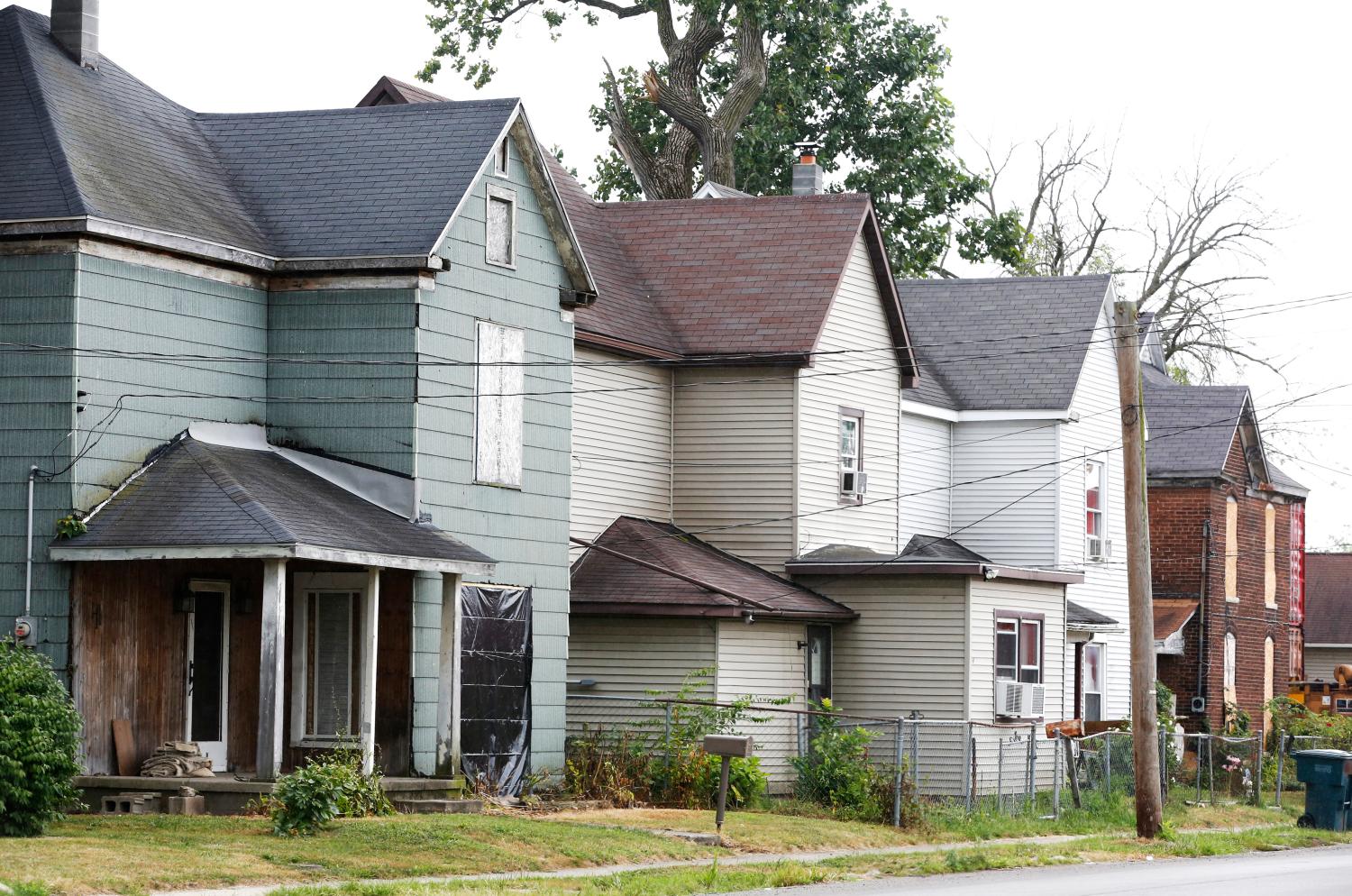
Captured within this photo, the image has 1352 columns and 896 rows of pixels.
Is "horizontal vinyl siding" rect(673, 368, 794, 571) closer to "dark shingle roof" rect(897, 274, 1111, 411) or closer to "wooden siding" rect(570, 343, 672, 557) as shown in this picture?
"wooden siding" rect(570, 343, 672, 557)

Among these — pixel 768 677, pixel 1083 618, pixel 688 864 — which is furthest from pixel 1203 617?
pixel 688 864

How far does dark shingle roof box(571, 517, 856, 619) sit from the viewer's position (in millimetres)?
28031

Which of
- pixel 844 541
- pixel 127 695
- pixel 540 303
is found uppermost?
pixel 540 303

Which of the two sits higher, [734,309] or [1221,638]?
[734,309]

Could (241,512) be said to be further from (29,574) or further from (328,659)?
(328,659)

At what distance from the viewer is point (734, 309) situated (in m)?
32.4

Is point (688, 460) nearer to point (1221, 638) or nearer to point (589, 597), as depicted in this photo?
point (589, 597)

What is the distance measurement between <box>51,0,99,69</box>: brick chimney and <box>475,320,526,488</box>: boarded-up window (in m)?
5.78

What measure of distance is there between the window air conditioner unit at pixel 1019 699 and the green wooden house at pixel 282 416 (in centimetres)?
755

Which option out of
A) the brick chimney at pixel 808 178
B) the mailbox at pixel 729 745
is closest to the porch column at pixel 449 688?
the mailbox at pixel 729 745

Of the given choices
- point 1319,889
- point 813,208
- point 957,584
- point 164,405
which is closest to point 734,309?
point 813,208

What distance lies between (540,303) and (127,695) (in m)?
7.73

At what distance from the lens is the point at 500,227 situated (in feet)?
→ 84.7

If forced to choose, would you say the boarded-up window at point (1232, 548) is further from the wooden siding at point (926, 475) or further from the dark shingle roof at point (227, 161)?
the dark shingle roof at point (227, 161)
